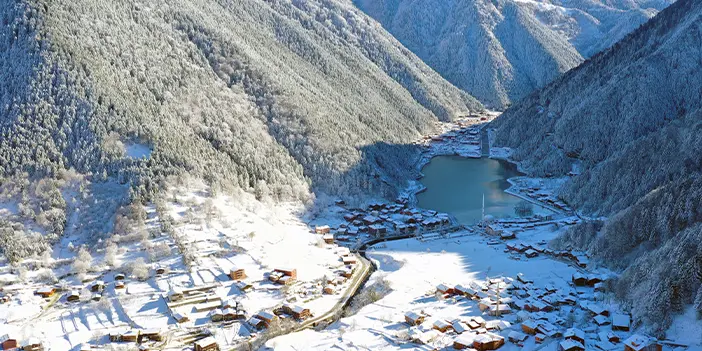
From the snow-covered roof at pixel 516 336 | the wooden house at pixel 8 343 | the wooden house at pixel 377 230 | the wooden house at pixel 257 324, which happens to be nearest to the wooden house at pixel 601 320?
the snow-covered roof at pixel 516 336

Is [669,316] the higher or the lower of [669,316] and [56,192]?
the lower

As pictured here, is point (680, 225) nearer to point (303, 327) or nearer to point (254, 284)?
point (303, 327)

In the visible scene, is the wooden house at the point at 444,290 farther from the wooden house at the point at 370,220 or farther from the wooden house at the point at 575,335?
the wooden house at the point at 370,220

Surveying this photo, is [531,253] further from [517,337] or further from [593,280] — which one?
[517,337]

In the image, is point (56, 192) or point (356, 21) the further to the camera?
point (356, 21)

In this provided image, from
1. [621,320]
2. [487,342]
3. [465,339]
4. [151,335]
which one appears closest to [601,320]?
[621,320]

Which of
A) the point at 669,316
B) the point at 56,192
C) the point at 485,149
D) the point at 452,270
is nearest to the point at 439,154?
the point at 485,149
